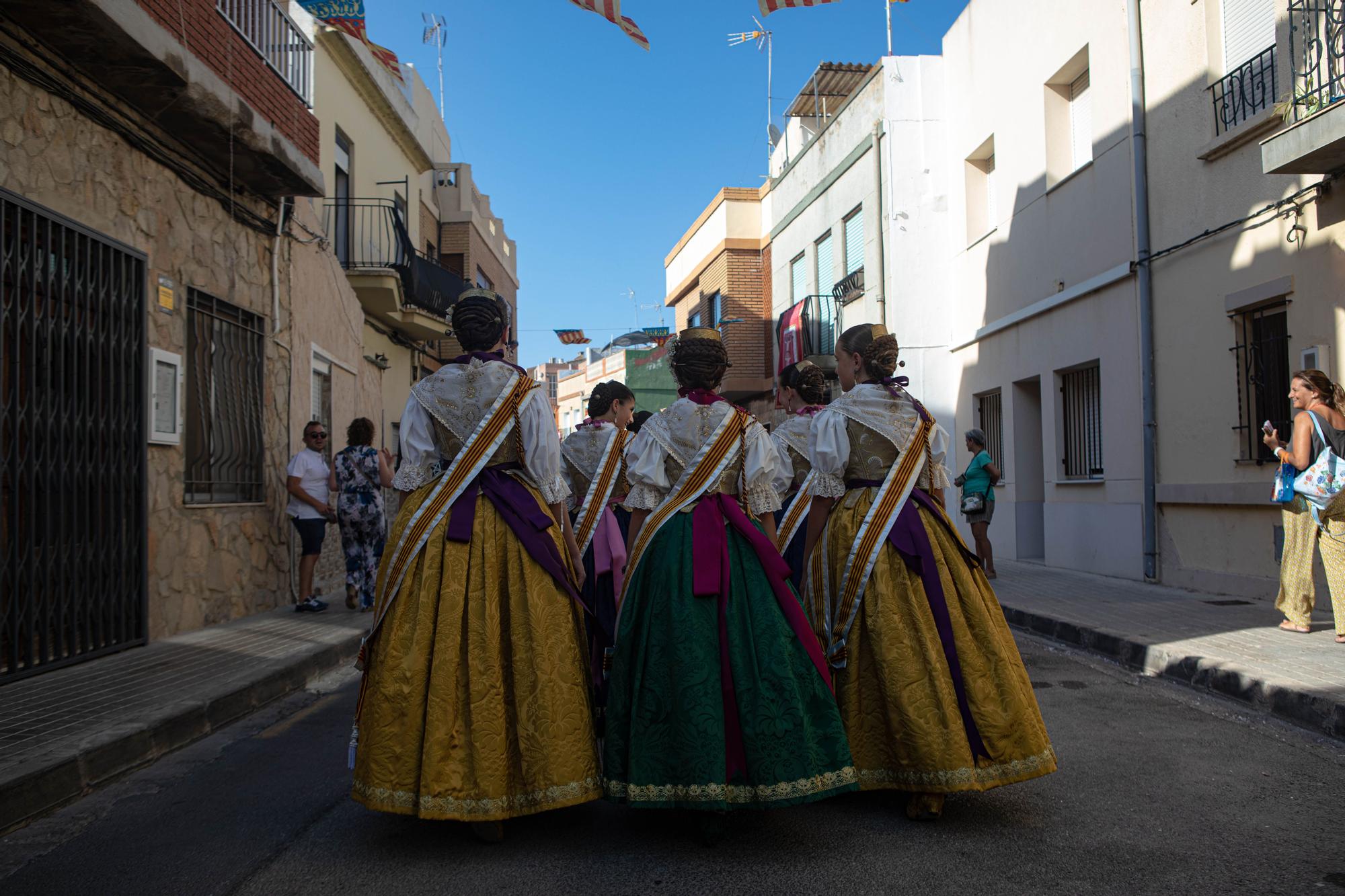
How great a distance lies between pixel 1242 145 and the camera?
362 inches

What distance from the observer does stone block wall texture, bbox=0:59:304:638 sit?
666 centimetres

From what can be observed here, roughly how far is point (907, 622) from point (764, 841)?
920mm

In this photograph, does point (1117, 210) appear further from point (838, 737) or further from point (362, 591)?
point (838, 737)

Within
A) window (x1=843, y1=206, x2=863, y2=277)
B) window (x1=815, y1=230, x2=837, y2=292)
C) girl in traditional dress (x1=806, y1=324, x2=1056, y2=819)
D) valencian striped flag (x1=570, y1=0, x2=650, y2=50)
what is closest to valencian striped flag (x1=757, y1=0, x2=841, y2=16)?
valencian striped flag (x1=570, y1=0, x2=650, y2=50)

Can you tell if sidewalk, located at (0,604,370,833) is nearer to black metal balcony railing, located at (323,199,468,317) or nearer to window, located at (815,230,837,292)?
black metal balcony railing, located at (323,199,468,317)

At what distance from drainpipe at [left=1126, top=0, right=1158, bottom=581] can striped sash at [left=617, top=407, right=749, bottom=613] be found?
7879 mm

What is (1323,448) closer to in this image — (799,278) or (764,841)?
(764,841)

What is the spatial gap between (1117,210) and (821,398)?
235 inches

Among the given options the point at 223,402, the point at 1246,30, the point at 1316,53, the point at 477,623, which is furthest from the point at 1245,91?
the point at 223,402

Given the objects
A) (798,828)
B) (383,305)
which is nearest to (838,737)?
(798,828)

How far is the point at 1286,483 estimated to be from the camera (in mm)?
7078

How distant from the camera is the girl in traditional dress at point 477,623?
11.6 ft

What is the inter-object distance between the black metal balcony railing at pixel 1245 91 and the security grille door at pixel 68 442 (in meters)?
8.85

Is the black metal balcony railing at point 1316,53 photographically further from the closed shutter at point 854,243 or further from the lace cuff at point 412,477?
the closed shutter at point 854,243
